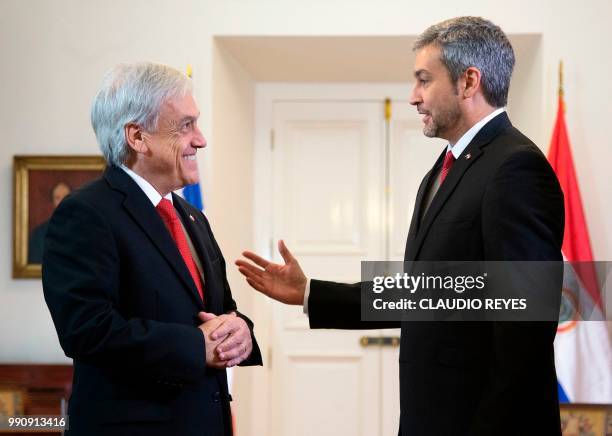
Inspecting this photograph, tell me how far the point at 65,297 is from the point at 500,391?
40.7 inches

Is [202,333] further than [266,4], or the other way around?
[266,4]

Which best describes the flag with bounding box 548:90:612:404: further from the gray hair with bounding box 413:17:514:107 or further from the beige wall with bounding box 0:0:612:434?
the gray hair with bounding box 413:17:514:107

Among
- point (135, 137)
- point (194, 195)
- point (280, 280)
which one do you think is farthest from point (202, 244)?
point (194, 195)

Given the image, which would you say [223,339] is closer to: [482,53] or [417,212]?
[417,212]

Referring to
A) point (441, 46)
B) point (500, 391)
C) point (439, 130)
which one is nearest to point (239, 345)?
point (500, 391)

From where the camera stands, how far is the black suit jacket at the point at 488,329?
5.80ft

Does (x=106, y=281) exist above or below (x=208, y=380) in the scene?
above

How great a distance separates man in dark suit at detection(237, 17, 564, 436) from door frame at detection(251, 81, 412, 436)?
2875mm

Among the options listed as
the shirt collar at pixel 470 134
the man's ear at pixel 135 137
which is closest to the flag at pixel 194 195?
the man's ear at pixel 135 137

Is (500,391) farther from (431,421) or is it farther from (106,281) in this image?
(106,281)

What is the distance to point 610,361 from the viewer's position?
3.88 m

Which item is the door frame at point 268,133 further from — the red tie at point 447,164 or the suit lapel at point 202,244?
the red tie at point 447,164

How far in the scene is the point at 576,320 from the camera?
3.90 meters

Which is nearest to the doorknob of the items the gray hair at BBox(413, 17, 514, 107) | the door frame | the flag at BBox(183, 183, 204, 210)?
the door frame
